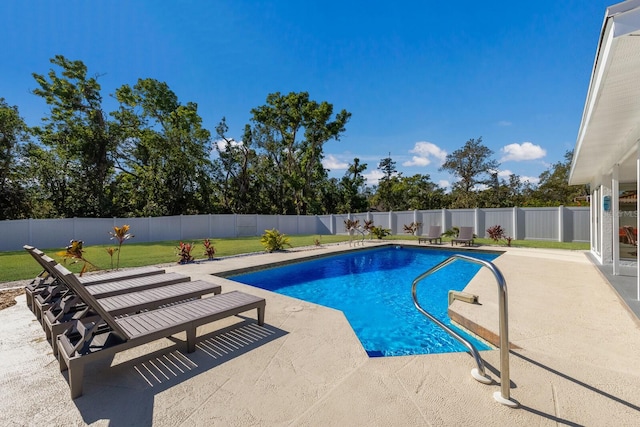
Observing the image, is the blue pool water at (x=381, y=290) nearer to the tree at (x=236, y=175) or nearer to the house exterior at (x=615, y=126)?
the house exterior at (x=615, y=126)

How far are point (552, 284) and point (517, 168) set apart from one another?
87.2ft

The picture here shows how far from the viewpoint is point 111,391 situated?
2.32m

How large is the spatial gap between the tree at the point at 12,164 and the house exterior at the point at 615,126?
27.0m

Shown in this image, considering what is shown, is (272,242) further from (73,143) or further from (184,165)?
(73,143)

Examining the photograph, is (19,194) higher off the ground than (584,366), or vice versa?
(19,194)

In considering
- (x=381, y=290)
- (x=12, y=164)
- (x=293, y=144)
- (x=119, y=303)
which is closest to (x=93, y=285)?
(x=119, y=303)

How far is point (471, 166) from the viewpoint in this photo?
89.9 feet

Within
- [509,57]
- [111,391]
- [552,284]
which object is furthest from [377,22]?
[111,391]

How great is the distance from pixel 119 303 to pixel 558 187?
33247mm

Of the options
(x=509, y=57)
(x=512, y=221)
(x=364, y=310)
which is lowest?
(x=364, y=310)

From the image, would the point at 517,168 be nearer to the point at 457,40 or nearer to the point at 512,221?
the point at 512,221

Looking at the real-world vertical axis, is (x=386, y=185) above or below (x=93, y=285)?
above

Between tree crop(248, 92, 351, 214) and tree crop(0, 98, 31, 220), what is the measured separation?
16060 mm

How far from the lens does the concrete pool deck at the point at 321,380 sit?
1961mm
